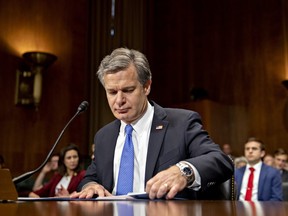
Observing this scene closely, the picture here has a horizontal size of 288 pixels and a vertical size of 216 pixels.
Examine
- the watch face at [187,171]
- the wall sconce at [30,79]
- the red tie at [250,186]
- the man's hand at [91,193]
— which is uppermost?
the wall sconce at [30,79]

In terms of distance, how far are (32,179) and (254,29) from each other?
4.80 meters

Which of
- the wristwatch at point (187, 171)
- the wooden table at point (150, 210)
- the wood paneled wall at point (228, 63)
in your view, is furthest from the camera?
the wood paneled wall at point (228, 63)

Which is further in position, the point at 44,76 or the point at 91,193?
the point at 44,76

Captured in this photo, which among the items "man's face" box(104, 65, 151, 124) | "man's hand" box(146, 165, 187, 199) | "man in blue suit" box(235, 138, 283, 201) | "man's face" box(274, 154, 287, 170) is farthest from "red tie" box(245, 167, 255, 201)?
"man's hand" box(146, 165, 187, 199)

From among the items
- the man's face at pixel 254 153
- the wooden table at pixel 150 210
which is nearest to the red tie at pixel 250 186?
the man's face at pixel 254 153

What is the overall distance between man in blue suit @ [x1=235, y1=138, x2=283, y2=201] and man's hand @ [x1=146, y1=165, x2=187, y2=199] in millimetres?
3915

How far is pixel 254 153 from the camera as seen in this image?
19.2ft

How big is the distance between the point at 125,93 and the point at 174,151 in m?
0.37

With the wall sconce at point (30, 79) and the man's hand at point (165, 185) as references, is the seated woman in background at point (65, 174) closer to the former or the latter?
the wall sconce at point (30, 79)

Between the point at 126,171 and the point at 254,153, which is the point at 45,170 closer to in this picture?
the point at 254,153

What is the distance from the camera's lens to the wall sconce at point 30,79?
6949mm

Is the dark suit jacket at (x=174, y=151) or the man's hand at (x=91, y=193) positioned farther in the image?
the dark suit jacket at (x=174, y=151)

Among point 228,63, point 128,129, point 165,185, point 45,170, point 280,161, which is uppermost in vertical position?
point 228,63

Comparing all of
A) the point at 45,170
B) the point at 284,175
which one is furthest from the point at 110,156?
the point at 284,175
